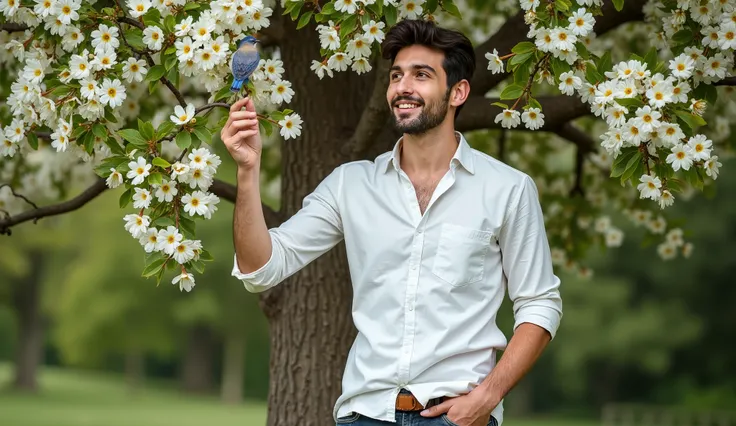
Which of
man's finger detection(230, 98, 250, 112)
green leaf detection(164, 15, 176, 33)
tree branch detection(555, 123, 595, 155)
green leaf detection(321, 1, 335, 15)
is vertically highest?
tree branch detection(555, 123, 595, 155)

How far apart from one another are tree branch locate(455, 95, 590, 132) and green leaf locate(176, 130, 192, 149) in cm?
188

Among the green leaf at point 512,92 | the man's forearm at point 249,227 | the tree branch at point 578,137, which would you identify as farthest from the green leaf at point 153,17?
the tree branch at point 578,137

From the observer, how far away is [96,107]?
3.44 metres

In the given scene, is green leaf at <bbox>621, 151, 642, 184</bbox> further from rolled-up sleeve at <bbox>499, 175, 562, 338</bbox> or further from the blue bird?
the blue bird

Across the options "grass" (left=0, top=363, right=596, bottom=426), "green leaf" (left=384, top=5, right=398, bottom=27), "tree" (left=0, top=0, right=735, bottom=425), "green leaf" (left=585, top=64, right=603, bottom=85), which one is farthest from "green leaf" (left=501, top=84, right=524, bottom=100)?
"grass" (left=0, top=363, right=596, bottom=426)

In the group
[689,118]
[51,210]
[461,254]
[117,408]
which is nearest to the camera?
[461,254]

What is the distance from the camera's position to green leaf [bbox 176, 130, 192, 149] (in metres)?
3.28

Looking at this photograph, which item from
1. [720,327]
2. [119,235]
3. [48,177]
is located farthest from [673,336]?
[48,177]

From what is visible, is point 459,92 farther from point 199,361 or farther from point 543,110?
point 199,361

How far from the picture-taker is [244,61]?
3160 millimetres

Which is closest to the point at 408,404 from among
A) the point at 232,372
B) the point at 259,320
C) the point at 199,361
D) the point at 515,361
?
the point at 515,361

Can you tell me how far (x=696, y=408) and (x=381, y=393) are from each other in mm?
26322

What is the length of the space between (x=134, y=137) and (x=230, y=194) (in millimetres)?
1531

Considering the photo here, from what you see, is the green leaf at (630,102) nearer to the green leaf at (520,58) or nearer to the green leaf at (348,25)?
the green leaf at (520,58)
